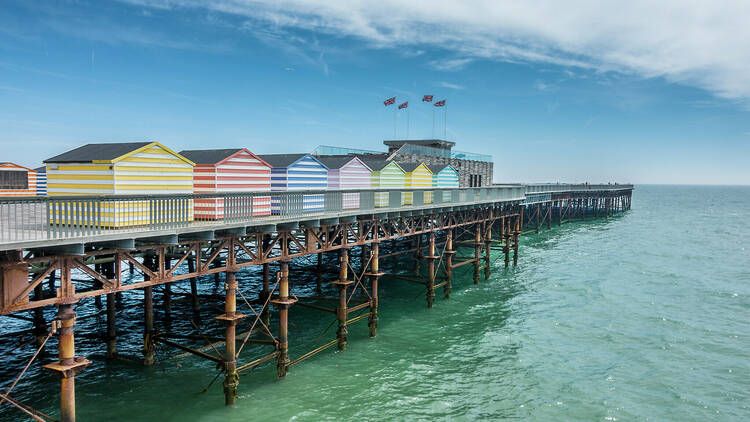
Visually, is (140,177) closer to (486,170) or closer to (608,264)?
(608,264)

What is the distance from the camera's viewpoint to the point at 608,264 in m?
45.1

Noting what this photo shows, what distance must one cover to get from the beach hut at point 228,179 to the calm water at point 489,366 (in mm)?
6275

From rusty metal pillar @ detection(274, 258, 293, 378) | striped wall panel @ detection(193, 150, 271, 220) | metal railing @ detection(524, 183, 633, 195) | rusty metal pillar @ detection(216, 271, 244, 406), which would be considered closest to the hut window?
striped wall panel @ detection(193, 150, 271, 220)

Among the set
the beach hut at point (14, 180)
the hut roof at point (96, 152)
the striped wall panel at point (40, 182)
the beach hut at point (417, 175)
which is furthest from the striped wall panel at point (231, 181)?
the beach hut at point (417, 175)

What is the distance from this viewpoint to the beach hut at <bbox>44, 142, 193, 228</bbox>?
14445mm

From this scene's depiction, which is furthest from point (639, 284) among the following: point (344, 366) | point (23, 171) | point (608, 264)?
point (23, 171)

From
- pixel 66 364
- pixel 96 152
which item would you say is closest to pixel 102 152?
pixel 96 152

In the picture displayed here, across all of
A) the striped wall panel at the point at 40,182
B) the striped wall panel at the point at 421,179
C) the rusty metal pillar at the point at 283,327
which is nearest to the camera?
the rusty metal pillar at the point at 283,327

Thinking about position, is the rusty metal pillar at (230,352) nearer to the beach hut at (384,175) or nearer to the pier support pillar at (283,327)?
the pier support pillar at (283,327)

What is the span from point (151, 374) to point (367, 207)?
449 inches

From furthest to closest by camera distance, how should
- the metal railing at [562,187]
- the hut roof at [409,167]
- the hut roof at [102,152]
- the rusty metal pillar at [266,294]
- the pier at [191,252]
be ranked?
the metal railing at [562,187] < the hut roof at [409,167] < the rusty metal pillar at [266,294] < the hut roof at [102,152] < the pier at [191,252]

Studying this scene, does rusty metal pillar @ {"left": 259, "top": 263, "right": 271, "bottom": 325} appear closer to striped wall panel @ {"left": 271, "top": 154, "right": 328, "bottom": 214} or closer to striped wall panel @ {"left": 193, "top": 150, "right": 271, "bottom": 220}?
striped wall panel @ {"left": 271, "top": 154, "right": 328, "bottom": 214}

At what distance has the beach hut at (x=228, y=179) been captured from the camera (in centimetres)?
1772

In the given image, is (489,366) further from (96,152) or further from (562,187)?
(562,187)
